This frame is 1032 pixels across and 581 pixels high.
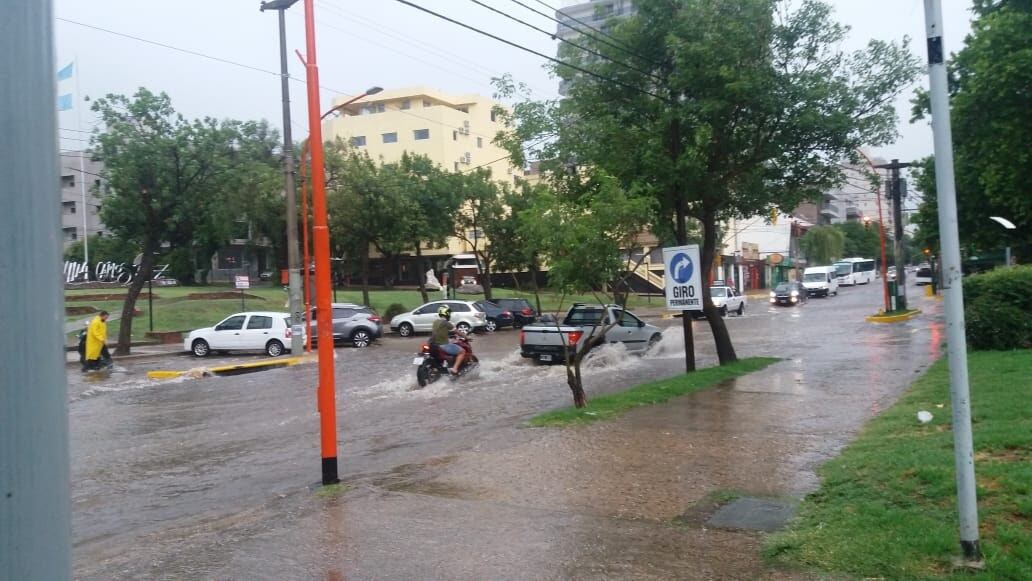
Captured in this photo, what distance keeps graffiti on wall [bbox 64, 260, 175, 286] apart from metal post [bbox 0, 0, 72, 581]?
194 feet

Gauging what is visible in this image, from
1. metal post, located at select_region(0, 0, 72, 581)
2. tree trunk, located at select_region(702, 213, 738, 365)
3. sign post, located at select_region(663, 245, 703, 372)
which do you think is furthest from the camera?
tree trunk, located at select_region(702, 213, 738, 365)

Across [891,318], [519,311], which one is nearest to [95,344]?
[519,311]

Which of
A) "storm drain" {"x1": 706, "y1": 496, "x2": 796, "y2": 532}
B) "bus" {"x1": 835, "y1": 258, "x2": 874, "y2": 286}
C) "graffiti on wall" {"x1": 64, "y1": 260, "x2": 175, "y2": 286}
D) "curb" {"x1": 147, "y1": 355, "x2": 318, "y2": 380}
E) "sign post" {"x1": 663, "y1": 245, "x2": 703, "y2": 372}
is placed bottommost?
"storm drain" {"x1": 706, "y1": 496, "x2": 796, "y2": 532}

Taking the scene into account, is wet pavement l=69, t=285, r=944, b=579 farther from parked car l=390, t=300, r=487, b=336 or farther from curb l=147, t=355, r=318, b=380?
parked car l=390, t=300, r=487, b=336

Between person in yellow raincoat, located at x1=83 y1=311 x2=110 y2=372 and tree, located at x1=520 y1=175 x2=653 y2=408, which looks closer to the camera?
tree, located at x1=520 y1=175 x2=653 y2=408

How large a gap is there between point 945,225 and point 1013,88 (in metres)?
17.8

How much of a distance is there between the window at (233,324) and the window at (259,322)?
34 centimetres

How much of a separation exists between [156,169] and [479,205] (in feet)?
64.9

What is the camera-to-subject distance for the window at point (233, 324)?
27.3m

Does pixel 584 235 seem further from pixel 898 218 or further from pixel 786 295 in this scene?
pixel 786 295

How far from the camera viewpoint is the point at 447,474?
27.9 feet

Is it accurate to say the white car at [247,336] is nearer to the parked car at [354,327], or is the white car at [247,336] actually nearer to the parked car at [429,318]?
the parked car at [354,327]

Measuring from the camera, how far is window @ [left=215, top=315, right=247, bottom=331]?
2731 centimetres

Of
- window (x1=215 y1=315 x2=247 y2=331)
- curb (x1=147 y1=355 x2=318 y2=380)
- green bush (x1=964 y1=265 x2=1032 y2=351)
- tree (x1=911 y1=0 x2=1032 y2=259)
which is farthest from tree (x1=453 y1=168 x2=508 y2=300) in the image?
green bush (x1=964 y1=265 x2=1032 y2=351)
